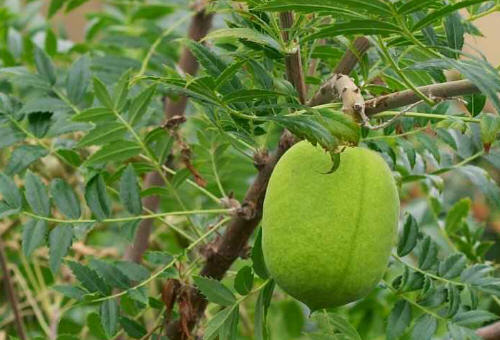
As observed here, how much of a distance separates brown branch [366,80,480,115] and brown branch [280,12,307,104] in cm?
6

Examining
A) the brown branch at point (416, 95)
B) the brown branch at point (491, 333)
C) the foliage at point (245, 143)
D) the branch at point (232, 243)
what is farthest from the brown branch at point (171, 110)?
the brown branch at point (416, 95)

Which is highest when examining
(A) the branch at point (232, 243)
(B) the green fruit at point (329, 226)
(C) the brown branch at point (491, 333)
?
(B) the green fruit at point (329, 226)

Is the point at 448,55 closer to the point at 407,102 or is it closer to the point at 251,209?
the point at 407,102

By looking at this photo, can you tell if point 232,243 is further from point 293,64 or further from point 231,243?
point 293,64

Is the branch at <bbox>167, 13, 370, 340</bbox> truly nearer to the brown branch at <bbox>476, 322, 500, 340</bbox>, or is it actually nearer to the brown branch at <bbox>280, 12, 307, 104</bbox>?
the brown branch at <bbox>280, 12, 307, 104</bbox>

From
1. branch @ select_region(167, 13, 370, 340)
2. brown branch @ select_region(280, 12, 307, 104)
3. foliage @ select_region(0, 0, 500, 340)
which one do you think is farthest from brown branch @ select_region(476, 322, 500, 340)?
brown branch @ select_region(280, 12, 307, 104)

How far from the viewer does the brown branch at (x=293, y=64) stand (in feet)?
2.28

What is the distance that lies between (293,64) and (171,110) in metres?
Result: 0.64

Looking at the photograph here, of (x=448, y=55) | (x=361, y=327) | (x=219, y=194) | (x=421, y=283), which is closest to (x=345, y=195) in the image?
(x=448, y=55)

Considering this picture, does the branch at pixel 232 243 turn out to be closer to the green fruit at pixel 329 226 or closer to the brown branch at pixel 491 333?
the green fruit at pixel 329 226

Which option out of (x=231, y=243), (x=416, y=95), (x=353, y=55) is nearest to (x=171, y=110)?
(x=231, y=243)

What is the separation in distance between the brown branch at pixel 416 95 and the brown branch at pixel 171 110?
0.59 metres

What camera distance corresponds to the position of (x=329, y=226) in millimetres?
625

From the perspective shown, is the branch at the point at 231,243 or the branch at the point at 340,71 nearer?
the branch at the point at 340,71
